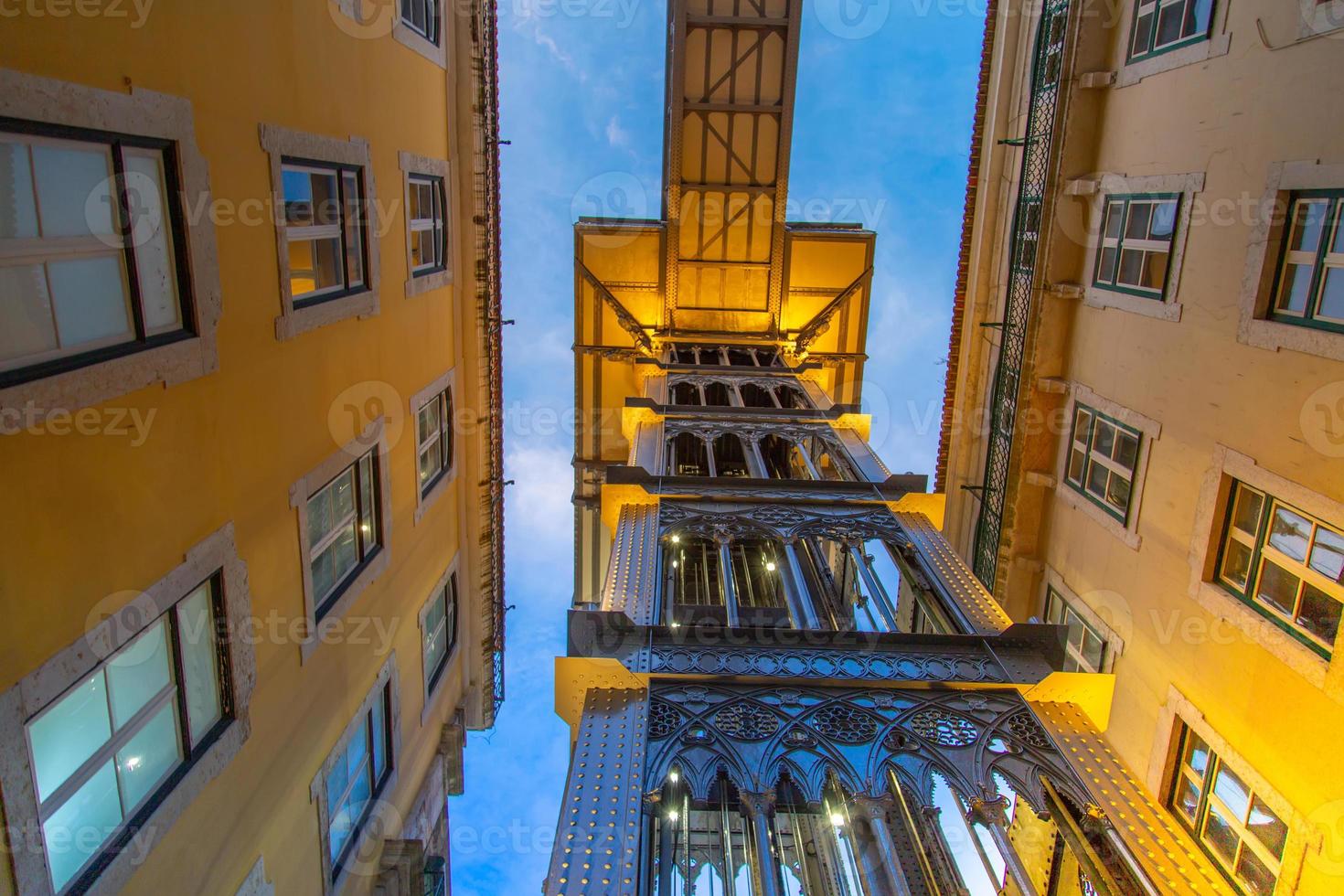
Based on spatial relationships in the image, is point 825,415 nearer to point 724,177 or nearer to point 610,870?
point 724,177

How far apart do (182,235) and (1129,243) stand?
11747 mm

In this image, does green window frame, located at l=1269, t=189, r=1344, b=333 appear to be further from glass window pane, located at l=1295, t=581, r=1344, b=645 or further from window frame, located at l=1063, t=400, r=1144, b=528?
window frame, located at l=1063, t=400, r=1144, b=528

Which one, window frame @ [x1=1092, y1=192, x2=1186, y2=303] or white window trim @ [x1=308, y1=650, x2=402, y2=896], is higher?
window frame @ [x1=1092, y1=192, x2=1186, y2=303]

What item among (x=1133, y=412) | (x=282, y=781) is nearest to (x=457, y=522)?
(x=282, y=781)

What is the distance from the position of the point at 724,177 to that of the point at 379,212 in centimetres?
1511

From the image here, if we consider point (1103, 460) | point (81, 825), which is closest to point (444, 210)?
point (81, 825)

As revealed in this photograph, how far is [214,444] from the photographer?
5992mm

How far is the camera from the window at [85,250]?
165 inches

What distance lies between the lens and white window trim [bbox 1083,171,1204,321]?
984 centimetres

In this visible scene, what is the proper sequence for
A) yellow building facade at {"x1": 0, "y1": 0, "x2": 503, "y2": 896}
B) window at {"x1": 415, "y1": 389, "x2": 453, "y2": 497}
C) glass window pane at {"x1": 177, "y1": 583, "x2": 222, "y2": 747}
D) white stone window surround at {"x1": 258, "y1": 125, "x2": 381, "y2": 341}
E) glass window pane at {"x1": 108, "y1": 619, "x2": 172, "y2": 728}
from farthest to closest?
window at {"x1": 415, "y1": 389, "x2": 453, "y2": 497} → white stone window surround at {"x1": 258, "y1": 125, "x2": 381, "y2": 341} → glass window pane at {"x1": 177, "y1": 583, "x2": 222, "y2": 747} → glass window pane at {"x1": 108, "y1": 619, "x2": 172, "y2": 728} → yellow building facade at {"x1": 0, "y1": 0, "x2": 503, "y2": 896}

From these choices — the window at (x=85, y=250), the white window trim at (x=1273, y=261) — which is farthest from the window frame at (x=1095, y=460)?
the window at (x=85, y=250)

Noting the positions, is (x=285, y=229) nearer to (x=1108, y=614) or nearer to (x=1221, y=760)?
(x=1221, y=760)

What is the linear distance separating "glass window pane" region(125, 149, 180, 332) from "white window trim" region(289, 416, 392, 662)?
2.37m

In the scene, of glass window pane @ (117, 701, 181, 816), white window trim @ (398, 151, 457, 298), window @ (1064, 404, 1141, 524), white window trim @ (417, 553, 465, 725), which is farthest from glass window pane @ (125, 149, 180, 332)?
window @ (1064, 404, 1141, 524)
